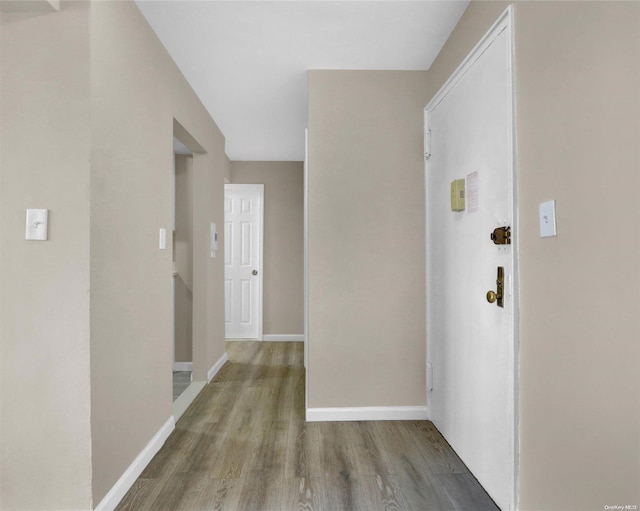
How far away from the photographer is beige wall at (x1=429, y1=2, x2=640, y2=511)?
1.02 metres

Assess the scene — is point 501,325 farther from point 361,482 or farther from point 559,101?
point 361,482

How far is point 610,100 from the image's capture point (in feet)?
3.50

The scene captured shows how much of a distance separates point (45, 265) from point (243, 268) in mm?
3826

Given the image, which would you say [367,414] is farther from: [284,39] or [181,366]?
[284,39]

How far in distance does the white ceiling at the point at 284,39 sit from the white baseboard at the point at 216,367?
238 cm

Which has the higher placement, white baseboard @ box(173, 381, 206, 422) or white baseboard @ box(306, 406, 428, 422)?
white baseboard @ box(306, 406, 428, 422)

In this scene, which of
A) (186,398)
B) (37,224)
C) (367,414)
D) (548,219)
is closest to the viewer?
(548,219)

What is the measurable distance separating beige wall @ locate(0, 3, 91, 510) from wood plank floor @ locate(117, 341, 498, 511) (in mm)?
440

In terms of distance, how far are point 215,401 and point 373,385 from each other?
4.15 ft

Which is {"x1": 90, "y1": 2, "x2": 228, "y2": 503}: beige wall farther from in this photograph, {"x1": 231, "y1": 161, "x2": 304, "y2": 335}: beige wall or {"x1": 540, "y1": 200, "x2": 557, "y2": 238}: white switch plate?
{"x1": 231, "y1": 161, "x2": 304, "y2": 335}: beige wall

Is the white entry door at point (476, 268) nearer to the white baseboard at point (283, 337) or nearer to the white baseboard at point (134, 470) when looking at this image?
the white baseboard at point (134, 470)

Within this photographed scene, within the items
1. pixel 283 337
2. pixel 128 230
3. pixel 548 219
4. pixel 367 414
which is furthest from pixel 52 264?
pixel 283 337

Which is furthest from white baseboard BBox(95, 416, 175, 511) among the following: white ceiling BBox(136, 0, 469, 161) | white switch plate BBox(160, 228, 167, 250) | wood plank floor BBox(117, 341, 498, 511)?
white ceiling BBox(136, 0, 469, 161)

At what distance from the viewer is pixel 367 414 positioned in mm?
2674
